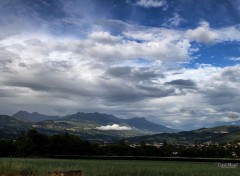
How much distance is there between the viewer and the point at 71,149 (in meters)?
149

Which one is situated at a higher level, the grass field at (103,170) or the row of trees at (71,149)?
the row of trees at (71,149)

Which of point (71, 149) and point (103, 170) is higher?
point (71, 149)

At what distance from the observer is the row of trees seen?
14512 cm

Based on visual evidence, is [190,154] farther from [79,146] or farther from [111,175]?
[111,175]

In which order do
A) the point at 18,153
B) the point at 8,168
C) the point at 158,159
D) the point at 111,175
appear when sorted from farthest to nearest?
the point at 18,153 < the point at 158,159 < the point at 111,175 < the point at 8,168

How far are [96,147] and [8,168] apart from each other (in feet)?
414

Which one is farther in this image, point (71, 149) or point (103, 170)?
point (71, 149)

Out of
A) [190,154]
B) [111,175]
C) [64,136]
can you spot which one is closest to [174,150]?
[190,154]

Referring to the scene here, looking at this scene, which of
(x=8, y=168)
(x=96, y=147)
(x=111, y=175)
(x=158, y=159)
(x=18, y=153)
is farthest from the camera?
(x=96, y=147)

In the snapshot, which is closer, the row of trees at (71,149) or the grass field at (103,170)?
the grass field at (103,170)

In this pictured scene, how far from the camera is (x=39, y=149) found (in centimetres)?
14875

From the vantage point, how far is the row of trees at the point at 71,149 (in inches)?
5714

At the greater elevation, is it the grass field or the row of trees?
the row of trees

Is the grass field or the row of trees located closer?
the grass field
